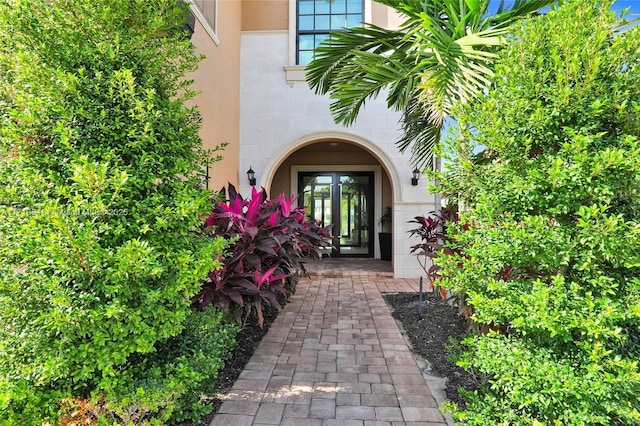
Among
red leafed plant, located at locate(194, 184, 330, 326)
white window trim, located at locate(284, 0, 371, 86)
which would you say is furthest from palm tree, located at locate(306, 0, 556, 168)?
white window trim, located at locate(284, 0, 371, 86)

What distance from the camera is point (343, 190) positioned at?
30.0 ft

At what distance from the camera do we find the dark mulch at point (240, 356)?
205 centimetres

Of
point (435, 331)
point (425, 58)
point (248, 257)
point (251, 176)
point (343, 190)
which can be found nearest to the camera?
point (248, 257)

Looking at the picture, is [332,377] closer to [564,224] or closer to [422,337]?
[422,337]

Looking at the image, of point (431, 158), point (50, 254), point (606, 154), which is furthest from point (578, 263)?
point (431, 158)

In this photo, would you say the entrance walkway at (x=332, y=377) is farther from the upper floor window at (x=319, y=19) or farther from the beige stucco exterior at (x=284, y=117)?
the upper floor window at (x=319, y=19)

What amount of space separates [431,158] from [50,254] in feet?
13.8

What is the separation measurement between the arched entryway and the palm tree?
4.61 meters

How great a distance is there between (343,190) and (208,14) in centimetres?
520

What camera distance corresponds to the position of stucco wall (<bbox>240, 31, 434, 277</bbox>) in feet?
21.5

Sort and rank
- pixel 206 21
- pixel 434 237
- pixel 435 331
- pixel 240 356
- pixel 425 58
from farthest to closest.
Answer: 1. pixel 206 21
2. pixel 434 237
3. pixel 435 331
4. pixel 425 58
5. pixel 240 356

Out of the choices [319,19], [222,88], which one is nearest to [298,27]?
[319,19]

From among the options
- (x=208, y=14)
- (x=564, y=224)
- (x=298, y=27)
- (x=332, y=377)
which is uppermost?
(x=298, y=27)

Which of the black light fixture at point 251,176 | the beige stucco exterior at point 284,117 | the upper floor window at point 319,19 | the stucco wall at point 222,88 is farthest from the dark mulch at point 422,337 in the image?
the upper floor window at point 319,19
